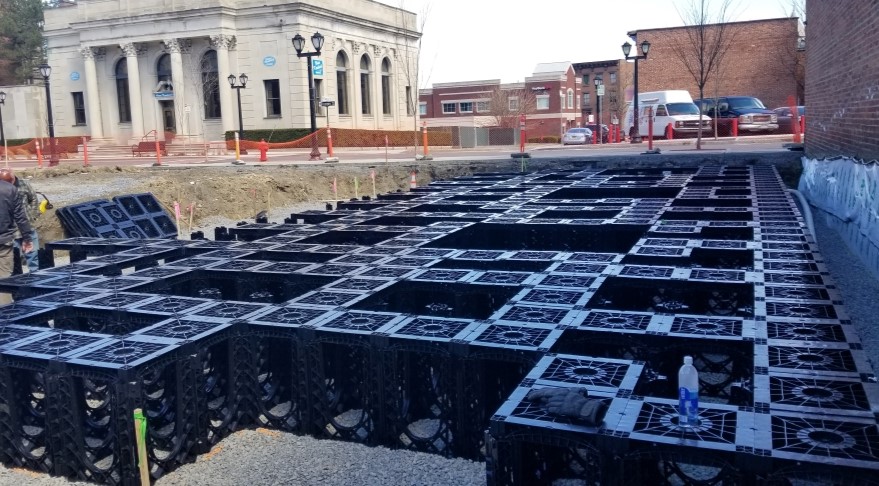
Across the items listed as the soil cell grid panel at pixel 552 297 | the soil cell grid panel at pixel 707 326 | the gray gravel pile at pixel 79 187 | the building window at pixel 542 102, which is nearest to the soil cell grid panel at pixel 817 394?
the soil cell grid panel at pixel 707 326

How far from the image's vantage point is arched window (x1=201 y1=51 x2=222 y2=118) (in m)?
48.1

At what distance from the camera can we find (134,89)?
161 feet

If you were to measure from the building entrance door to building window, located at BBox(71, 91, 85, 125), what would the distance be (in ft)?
23.2

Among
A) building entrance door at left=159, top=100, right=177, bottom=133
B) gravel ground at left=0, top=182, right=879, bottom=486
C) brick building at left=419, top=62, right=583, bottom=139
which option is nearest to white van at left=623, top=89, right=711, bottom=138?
gravel ground at left=0, top=182, right=879, bottom=486

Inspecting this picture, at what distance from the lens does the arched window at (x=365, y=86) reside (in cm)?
5381

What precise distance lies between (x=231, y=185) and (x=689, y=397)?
19804mm

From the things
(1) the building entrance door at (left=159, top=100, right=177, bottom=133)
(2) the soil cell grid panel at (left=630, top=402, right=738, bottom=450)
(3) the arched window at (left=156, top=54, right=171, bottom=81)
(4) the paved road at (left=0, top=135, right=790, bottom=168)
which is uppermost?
(3) the arched window at (left=156, top=54, right=171, bottom=81)

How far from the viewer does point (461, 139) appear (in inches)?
1863

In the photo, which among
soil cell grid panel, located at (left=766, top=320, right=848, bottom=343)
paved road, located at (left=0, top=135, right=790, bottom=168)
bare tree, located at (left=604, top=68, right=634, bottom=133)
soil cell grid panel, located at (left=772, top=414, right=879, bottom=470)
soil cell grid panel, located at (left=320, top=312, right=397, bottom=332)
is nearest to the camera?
soil cell grid panel, located at (left=772, top=414, right=879, bottom=470)

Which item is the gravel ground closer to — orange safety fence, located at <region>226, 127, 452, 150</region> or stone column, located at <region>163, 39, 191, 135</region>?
orange safety fence, located at <region>226, 127, 452, 150</region>

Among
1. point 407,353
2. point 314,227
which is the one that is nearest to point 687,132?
point 314,227

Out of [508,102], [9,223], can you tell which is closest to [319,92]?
[508,102]

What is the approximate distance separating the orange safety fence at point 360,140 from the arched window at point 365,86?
3.59 m

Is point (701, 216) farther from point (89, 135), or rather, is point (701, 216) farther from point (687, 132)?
point (89, 135)
